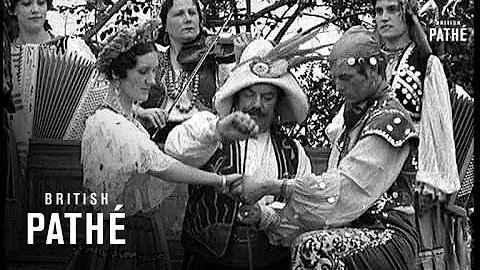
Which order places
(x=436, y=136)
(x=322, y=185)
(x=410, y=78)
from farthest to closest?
(x=410, y=78) < (x=436, y=136) < (x=322, y=185)

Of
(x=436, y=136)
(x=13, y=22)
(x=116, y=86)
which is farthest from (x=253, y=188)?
(x=13, y=22)

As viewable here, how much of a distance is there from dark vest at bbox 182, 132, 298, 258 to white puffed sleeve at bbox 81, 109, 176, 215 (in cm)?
10

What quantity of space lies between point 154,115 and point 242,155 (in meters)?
0.33

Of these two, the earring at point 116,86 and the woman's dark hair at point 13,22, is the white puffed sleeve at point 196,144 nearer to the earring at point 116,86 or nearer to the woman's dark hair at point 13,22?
the earring at point 116,86

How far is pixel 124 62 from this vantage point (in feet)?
13.0

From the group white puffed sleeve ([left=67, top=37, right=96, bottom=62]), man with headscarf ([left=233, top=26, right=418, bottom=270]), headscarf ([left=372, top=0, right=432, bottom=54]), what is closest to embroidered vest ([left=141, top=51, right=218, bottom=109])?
white puffed sleeve ([left=67, top=37, right=96, bottom=62])

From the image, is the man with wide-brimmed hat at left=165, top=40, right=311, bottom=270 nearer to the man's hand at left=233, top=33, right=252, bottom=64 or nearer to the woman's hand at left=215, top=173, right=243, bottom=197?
the woman's hand at left=215, top=173, right=243, bottom=197

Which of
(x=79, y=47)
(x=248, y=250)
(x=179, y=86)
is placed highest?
(x=79, y=47)

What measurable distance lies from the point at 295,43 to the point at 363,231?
0.61 m

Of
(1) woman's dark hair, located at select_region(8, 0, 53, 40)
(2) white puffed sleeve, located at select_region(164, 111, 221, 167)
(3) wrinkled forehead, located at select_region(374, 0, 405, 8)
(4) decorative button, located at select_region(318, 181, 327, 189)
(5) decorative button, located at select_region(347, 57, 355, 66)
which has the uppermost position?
(3) wrinkled forehead, located at select_region(374, 0, 405, 8)

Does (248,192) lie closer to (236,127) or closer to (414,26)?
(236,127)

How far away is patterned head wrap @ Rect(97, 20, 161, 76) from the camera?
157 inches

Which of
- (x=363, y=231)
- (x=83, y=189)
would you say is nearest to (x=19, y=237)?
(x=83, y=189)

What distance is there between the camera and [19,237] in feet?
13.2
